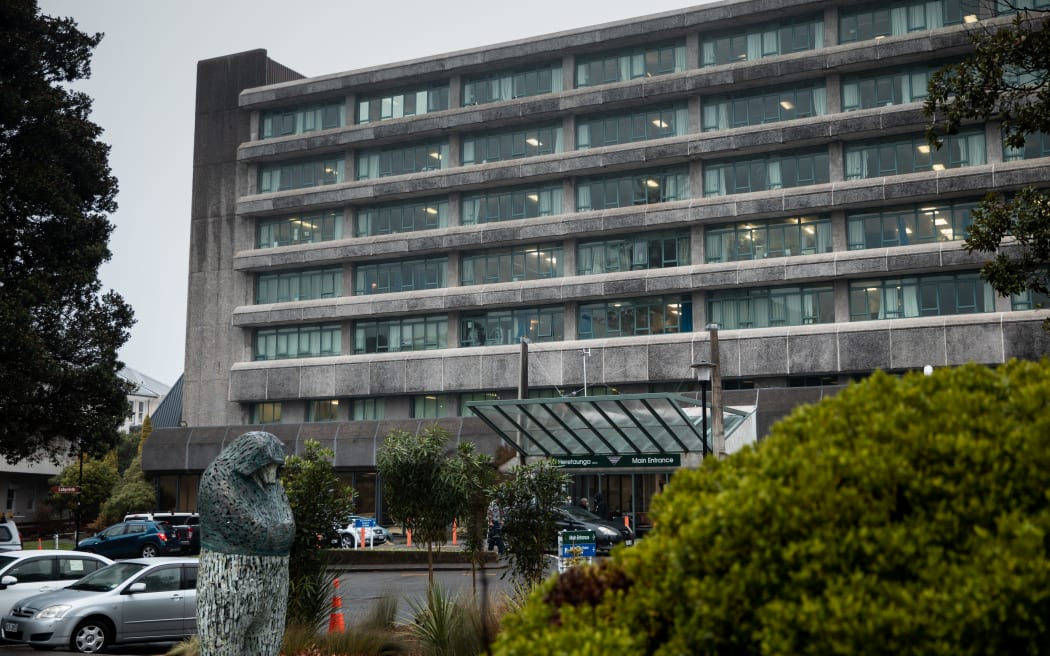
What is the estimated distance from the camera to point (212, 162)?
64.2 meters

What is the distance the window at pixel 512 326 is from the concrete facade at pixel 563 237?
60 centimetres

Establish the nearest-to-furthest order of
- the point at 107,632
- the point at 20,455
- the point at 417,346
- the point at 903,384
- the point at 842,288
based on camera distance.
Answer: the point at 903,384, the point at 107,632, the point at 20,455, the point at 842,288, the point at 417,346

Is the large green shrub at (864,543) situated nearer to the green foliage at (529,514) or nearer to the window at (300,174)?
the green foliage at (529,514)

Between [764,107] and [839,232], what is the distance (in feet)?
24.3

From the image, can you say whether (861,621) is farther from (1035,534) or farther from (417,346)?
(417,346)

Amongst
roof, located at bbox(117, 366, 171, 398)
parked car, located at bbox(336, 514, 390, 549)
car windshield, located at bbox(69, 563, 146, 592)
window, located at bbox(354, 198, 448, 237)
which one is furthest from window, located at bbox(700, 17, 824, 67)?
roof, located at bbox(117, 366, 171, 398)

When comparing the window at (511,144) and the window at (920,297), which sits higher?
the window at (511,144)

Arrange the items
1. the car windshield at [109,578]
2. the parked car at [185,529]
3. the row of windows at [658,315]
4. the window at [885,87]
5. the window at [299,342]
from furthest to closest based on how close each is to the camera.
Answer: the window at [299,342], the window at [885,87], the row of windows at [658,315], the parked car at [185,529], the car windshield at [109,578]

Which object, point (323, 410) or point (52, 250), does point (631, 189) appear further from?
point (52, 250)

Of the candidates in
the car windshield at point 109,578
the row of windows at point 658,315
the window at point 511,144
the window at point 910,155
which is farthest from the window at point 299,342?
the car windshield at point 109,578

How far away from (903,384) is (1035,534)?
1.18 meters

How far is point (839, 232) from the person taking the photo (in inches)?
1944

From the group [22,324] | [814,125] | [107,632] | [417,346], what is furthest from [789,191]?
[107,632]

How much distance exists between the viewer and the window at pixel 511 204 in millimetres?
56000
